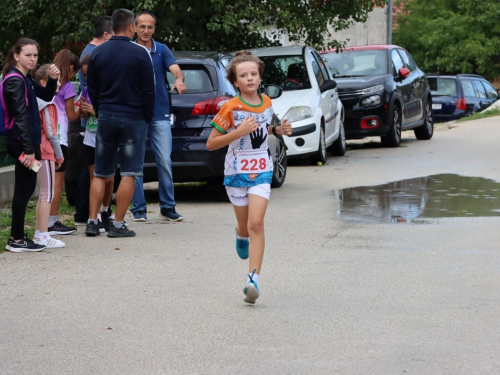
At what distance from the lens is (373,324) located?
5984 millimetres

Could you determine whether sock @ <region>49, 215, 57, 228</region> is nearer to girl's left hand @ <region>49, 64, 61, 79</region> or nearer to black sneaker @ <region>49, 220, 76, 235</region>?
black sneaker @ <region>49, 220, 76, 235</region>

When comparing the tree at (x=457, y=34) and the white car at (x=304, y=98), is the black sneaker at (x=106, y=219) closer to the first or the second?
the white car at (x=304, y=98)

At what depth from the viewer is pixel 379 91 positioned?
18328 mm

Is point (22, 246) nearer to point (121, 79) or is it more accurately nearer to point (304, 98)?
point (121, 79)

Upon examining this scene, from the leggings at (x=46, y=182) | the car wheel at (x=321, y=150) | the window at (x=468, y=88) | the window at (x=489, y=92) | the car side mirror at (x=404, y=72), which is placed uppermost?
the car side mirror at (x=404, y=72)

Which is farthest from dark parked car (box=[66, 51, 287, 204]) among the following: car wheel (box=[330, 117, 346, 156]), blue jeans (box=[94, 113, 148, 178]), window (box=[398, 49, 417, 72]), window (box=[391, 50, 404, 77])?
window (box=[398, 49, 417, 72])

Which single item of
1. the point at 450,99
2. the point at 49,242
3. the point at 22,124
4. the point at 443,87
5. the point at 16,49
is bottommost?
the point at 450,99

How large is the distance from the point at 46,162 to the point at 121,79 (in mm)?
951

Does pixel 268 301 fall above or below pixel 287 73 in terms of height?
below

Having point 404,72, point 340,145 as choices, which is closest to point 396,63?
point 404,72

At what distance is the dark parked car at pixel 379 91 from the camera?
18422 mm

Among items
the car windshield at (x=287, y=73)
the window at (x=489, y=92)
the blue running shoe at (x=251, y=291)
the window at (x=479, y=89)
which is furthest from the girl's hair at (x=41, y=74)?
the window at (x=489, y=92)

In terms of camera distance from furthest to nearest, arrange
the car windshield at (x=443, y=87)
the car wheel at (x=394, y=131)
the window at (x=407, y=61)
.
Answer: the car windshield at (x=443, y=87)
the window at (x=407, y=61)
the car wheel at (x=394, y=131)

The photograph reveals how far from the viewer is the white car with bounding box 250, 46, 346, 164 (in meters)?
15.4
